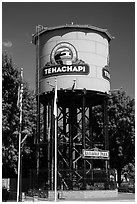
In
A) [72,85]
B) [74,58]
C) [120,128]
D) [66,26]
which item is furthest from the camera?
[120,128]

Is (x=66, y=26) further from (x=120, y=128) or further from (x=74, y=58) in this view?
(x=120, y=128)

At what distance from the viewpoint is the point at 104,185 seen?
38.0 meters

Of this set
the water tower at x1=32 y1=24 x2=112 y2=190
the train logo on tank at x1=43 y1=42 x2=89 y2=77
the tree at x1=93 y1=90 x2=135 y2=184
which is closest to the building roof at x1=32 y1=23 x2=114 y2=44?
the water tower at x1=32 y1=24 x2=112 y2=190

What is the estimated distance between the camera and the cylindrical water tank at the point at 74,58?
124 feet

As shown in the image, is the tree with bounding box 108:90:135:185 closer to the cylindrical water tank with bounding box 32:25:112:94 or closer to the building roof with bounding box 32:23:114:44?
the cylindrical water tank with bounding box 32:25:112:94

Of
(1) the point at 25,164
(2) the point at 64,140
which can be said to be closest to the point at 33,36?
(2) the point at 64,140

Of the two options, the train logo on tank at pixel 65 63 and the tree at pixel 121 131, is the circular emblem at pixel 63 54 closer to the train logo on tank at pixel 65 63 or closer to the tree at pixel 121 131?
the train logo on tank at pixel 65 63

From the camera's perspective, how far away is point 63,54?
3822 centimetres

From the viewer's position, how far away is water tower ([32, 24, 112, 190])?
3709cm

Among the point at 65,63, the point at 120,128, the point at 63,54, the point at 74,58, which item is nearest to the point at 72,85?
the point at 65,63

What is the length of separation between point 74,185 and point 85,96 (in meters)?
8.69

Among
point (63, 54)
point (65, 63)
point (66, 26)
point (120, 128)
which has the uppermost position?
point (66, 26)

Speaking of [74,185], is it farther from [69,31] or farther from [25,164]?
[69,31]

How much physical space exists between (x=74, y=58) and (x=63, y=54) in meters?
1.18
